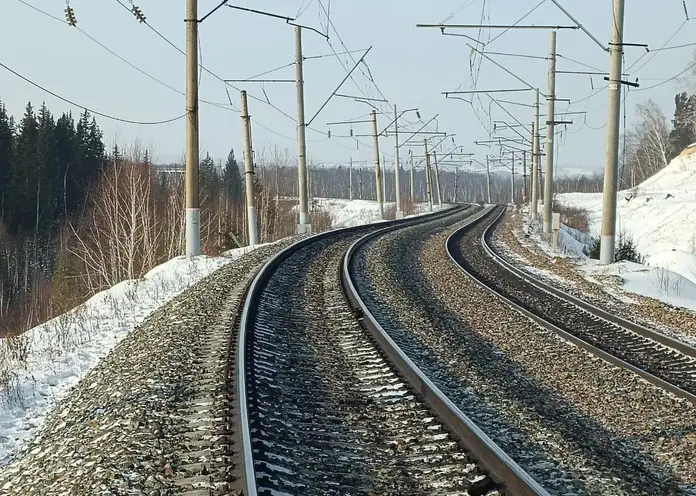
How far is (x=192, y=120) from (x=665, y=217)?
41616 millimetres

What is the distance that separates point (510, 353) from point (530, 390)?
5.71ft

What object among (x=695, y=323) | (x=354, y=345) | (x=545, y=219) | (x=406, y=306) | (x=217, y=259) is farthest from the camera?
(x=545, y=219)

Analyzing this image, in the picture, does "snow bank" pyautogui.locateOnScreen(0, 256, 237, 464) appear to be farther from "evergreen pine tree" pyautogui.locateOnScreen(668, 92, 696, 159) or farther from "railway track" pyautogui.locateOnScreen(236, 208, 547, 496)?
"evergreen pine tree" pyautogui.locateOnScreen(668, 92, 696, 159)

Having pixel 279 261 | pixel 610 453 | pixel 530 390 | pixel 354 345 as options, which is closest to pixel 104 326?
pixel 354 345

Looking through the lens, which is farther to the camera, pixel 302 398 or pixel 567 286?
pixel 567 286

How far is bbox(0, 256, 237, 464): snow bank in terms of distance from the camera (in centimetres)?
764

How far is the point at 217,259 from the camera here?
1909 cm

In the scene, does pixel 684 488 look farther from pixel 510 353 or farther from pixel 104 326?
pixel 104 326

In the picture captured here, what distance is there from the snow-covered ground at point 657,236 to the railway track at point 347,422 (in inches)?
297

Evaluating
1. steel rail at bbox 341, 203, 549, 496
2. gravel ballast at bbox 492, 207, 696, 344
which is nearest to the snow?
gravel ballast at bbox 492, 207, 696, 344

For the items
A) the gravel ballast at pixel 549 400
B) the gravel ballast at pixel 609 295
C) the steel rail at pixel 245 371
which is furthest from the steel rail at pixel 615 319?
the steel rail at pixel 245 371

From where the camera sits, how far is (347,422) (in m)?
5.99

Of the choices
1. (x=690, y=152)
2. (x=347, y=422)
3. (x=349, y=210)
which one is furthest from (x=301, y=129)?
(x=349, y=210)

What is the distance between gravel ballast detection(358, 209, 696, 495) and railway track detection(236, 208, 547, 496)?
17.5 inches
